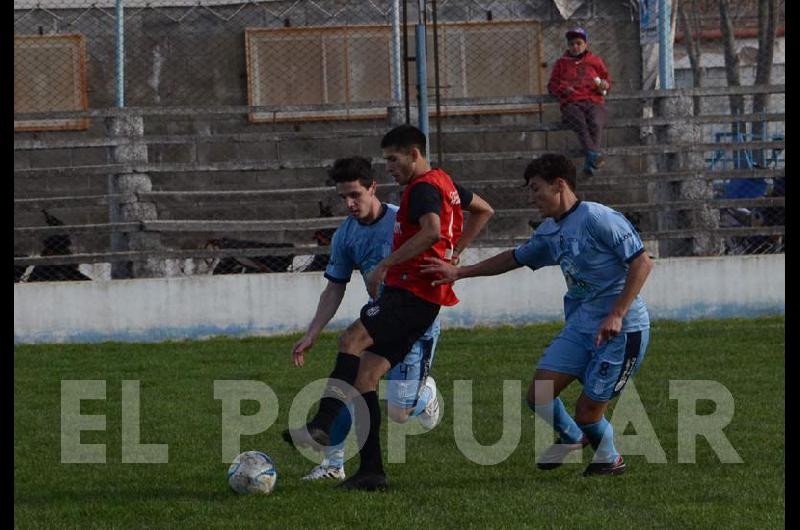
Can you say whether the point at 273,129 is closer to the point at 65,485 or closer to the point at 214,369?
the point at 214,369

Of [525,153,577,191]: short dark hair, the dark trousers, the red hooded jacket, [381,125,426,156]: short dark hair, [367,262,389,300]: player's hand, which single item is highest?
the red hooded jacket

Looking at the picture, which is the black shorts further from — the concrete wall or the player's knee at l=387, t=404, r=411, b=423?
the concrete wall

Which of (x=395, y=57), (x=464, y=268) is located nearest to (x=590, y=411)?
(x=464, y=268)

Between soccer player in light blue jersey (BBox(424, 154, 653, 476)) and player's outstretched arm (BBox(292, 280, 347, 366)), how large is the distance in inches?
35.3

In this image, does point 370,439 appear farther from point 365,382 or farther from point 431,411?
point 431,411

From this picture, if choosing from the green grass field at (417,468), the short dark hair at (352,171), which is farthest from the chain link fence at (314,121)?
the short dark hair at (352,171)

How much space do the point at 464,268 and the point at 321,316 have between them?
1017 mm

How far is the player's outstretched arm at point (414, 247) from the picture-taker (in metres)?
7.33

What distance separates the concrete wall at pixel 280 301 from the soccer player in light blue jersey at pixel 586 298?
699 centimetres

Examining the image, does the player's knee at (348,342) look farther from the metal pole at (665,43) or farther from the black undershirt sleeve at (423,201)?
the metal pole at (665,43)

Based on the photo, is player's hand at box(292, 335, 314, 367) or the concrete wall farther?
the concrete wall

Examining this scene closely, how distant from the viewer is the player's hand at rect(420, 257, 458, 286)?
7520mm

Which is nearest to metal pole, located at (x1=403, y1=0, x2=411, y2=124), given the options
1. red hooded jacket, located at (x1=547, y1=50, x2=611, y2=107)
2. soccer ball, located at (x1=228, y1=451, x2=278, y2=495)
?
red hooded jacket, located at (x1=547, y1=50, x2=611, y2=107)

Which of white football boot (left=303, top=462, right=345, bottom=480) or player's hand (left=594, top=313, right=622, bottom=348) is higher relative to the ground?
player's hand (left=594, top=313, right=622, bottom=348)
